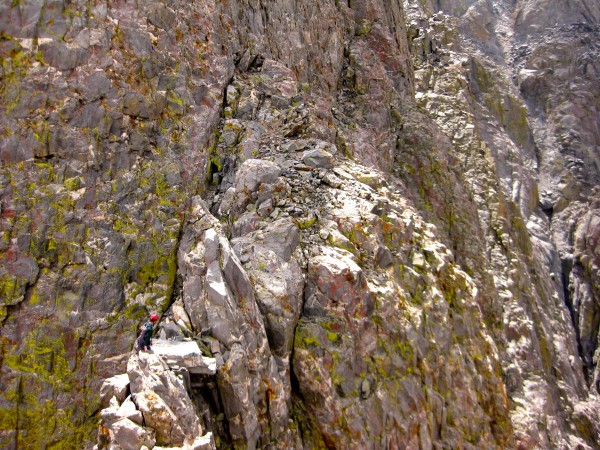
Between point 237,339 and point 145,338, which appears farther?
point 237,339

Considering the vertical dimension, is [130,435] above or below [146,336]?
below

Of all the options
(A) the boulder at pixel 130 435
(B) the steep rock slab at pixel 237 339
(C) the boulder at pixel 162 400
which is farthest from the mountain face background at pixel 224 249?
(A) the boulder at pixel 130 435

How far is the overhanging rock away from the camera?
12188 millimetres

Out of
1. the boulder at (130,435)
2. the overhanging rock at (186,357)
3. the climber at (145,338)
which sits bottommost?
the boulder at (130,435)

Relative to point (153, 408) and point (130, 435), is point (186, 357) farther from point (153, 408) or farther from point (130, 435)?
point (130, 435)

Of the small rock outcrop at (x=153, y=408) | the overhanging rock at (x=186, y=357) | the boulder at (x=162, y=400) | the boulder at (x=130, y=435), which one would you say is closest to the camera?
the boulder at (x=130, y=435)

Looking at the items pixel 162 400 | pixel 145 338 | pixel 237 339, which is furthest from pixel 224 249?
pixel 162 400

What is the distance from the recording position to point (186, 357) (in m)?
12.3

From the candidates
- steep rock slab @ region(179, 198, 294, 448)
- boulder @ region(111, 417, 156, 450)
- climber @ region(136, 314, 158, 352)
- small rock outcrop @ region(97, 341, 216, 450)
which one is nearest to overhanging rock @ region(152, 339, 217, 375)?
small rock outcrop @ region(97, 341, 216, 450)

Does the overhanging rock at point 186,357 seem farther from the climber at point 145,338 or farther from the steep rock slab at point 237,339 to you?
the steep rock slab at point 237,339

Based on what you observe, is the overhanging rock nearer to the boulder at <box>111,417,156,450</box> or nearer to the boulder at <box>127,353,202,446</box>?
the boulder at <box>127,353,202,446</box>

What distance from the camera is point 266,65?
76.1 feet

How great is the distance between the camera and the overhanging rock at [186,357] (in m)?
12.2

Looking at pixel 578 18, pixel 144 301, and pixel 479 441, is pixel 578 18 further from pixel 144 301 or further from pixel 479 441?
pixel 144 301
